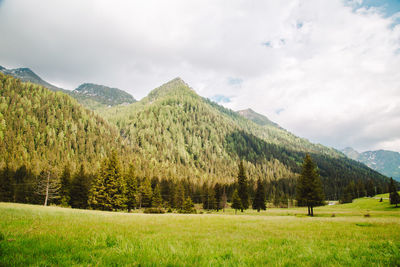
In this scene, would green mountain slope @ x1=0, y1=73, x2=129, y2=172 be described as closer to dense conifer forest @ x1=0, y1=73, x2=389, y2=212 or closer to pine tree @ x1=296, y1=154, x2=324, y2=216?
dense conifer forest @ x1=0, y1=73, x2=389, y2=212

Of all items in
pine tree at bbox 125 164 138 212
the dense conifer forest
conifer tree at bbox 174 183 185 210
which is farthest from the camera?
conifer tree at bbox 174 183 185 210

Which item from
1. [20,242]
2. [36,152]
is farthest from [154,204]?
[36,152]

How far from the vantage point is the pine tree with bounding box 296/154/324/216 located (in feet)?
150

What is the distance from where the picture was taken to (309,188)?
4678cm

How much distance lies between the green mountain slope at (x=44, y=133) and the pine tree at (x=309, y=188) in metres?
128

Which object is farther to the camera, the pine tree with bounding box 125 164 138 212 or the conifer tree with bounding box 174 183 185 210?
the conifer tree with bounding box 174 183 185 210

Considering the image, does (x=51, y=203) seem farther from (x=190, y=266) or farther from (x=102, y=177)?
(x=190, y=266)

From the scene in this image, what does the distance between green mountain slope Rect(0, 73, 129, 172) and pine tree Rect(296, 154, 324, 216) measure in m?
128

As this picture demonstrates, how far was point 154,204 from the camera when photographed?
74000 millimetres

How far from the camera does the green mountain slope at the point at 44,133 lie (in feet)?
434

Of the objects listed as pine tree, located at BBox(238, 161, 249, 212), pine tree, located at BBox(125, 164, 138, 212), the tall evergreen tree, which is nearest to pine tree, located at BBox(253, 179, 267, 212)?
pine tree, located at BBox(238, 161, 249, 212)

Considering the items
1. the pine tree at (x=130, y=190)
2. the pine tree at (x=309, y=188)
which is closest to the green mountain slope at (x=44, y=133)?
the pine tree at (x=130, y=190)

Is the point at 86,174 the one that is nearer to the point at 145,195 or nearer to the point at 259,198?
the point at 145,195

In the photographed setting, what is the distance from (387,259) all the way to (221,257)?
13.5ft
